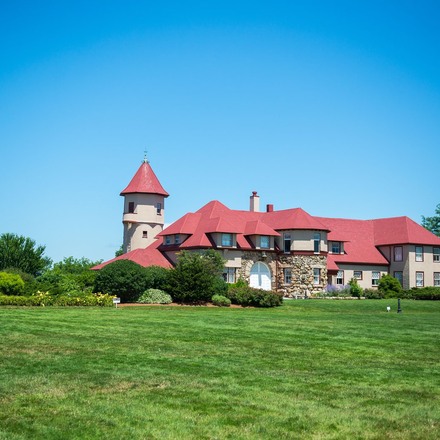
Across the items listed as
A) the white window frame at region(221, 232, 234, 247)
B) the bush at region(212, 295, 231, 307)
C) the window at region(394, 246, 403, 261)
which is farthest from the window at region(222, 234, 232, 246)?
the window at region(394, 246, 403, 261)

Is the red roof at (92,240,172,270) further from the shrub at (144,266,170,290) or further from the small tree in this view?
the small tree

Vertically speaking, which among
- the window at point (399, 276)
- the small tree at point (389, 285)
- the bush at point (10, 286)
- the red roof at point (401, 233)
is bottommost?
the bush at point (10, 286)

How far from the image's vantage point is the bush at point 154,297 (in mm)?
41062

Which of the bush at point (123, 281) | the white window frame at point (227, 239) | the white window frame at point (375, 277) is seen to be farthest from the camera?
the white window frame at point (375, 277)

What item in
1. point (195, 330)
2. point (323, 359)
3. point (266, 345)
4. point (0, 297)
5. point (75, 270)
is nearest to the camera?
point (323, 359)

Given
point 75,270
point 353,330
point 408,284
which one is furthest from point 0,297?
point 408,284

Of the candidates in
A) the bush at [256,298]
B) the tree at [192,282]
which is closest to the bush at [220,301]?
the tree at [192,282]

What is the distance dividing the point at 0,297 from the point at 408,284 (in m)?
39.3

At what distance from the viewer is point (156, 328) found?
21.8 m

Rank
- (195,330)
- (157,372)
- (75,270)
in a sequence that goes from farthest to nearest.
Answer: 1. (75,270)
2. (195,330)
3. (157,372)

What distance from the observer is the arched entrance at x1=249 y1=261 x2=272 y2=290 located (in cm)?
5566

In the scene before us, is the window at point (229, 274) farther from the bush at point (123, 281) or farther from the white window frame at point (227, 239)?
the bush at point (123, 281)

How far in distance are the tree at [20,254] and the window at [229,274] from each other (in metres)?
16.7

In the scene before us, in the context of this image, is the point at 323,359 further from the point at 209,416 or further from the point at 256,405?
the point at 209,416
